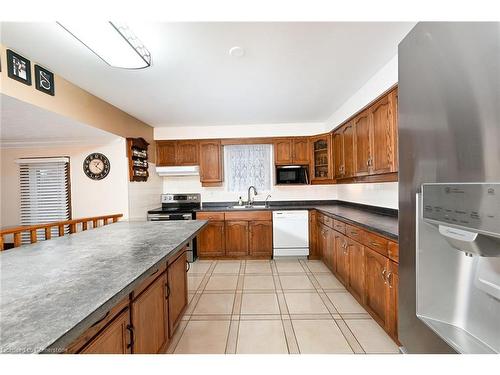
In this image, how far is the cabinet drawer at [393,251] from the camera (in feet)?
5.36

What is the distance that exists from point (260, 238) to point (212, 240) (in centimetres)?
83

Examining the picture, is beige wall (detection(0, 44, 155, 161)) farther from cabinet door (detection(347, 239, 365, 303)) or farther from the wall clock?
cabinet door (detection(347, 239, 365, 303))

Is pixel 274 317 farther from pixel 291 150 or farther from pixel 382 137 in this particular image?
pixel 291 150

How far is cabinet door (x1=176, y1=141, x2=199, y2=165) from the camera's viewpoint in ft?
14.1

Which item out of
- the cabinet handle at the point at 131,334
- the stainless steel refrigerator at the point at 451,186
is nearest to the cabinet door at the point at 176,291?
the cabinet handle at the point at 131,334

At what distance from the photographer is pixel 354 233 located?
2.38 meters

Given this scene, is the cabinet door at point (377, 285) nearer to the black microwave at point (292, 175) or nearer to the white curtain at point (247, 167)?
the black microwave at point (292, 175)

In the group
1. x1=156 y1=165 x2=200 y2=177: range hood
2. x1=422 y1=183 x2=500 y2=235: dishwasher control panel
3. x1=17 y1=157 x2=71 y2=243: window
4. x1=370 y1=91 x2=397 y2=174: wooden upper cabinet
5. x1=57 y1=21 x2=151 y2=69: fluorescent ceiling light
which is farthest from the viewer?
x1=156 y1=165 x2=200 y2=177: range hood

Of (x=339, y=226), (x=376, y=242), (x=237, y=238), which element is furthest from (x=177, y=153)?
(x=376, y=242)

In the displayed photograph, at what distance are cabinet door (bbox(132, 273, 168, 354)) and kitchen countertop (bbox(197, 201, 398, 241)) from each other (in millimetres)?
1694

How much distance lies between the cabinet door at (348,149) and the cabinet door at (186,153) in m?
2.57

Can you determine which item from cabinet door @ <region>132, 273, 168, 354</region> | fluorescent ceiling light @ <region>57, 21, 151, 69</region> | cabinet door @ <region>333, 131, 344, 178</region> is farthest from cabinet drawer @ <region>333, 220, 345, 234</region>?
fluorescent ceiling light @ <region>57, 21, 151, 69</region>

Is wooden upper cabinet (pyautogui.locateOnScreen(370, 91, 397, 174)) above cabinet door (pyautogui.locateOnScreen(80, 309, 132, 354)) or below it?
above
